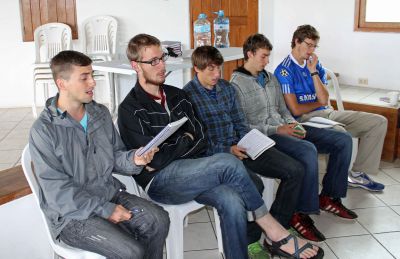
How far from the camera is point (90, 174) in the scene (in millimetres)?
1833

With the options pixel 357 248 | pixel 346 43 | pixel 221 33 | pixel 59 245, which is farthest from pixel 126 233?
pixel 346 43

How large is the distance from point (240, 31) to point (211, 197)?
12.2ft

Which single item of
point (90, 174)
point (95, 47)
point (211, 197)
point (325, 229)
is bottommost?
point (325, 229)

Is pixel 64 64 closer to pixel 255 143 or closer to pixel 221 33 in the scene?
pixel 255 143

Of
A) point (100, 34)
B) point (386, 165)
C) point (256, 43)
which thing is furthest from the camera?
point (100, 34)

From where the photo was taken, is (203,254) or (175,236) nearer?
(175,236)

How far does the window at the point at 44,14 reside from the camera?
5.48 metres

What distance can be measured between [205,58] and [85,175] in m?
0.92

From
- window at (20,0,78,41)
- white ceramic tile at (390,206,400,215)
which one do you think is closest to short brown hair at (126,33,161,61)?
white ceramic tile at (390,206,400,215)

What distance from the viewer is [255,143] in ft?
7.93

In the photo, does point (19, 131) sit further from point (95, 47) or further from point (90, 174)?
point (90, 174)

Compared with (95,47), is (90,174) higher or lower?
lower

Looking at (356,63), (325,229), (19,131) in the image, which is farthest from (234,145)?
(19,131)

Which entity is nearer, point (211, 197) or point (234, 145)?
point (211, 197)
